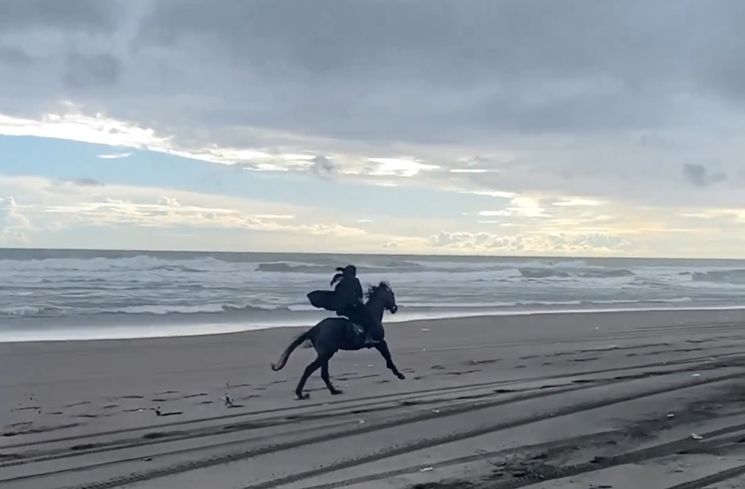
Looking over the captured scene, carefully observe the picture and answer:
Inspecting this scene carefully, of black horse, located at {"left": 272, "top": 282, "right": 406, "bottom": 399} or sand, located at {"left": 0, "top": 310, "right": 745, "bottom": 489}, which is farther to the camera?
black horse, located at {"left": 272, "top": 282, "right": 406, "bottom": 399}

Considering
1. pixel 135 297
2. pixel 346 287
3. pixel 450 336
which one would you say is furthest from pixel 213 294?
pixel 346 287

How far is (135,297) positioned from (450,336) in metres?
13.4

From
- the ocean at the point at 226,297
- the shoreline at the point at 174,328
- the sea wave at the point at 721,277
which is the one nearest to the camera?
the shoreline at the point at 174,328

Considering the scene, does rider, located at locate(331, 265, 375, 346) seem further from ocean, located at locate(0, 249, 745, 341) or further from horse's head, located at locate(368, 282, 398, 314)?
ocean, located at locate(0, 249, 745, 341)

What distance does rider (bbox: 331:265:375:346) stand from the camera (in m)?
9.91

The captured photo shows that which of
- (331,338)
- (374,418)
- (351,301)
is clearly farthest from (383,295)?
(374,418)

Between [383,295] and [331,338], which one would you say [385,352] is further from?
[331,338]

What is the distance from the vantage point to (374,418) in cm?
877

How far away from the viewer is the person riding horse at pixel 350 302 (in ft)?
32.5

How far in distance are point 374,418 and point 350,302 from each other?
5.23 ft

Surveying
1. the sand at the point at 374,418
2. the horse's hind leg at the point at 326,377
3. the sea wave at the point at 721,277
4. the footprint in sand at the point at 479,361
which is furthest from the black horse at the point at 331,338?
the sea wave at the point at 721,277

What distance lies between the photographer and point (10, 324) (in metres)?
19.4

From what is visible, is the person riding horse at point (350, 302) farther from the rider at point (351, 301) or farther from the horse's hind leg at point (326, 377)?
the horse's hind leg at point (326, 377)

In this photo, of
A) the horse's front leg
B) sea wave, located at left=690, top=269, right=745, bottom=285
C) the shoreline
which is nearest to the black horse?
the horse's front leg
